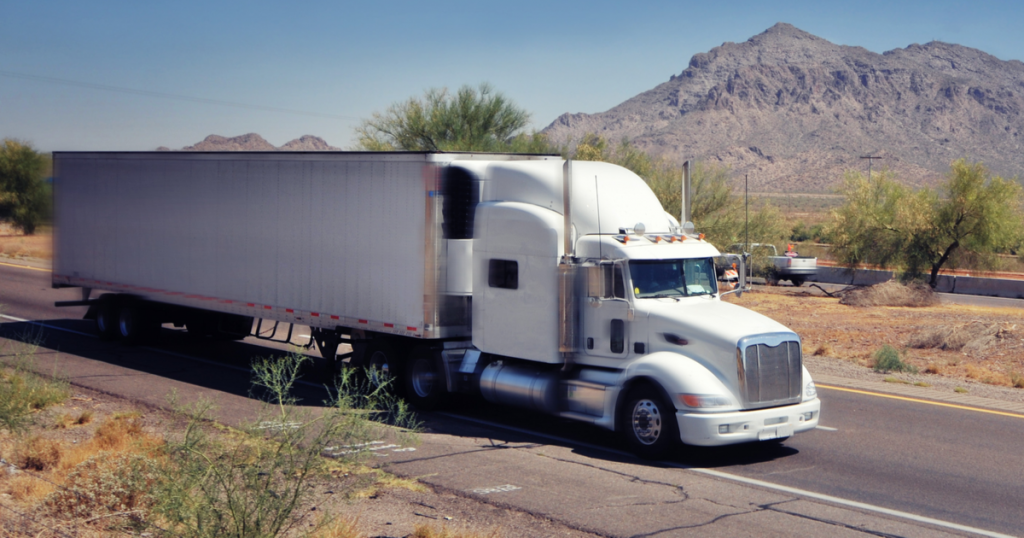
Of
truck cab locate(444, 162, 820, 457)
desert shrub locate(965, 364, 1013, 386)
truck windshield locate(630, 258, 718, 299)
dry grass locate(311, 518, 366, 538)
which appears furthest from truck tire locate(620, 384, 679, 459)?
desert shrub locate(965, 364, 1013, 386)

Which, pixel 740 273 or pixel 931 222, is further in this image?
pixel 931 222

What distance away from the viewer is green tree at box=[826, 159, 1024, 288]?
33.0m

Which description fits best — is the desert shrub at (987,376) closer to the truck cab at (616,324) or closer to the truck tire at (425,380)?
the truck cab at (616,324)

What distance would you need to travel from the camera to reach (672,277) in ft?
36.6

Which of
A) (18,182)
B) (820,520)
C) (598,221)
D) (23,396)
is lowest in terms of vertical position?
(820,520)

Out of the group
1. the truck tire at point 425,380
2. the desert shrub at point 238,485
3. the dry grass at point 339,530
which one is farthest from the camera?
the truck tire at point 425,380

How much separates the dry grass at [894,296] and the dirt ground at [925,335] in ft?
1.52

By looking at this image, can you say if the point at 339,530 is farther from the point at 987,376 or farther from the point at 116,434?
the point at 987,376

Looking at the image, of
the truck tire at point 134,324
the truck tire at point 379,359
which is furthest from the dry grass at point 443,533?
the truck tire at point 134,324

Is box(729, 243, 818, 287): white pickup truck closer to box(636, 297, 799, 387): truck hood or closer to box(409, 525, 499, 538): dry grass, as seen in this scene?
box(636, 297, 799, 387): truck hood

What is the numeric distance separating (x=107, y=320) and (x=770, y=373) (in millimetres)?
14050

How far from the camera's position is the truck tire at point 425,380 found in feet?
40.5

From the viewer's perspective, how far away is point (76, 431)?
1080 centimetres

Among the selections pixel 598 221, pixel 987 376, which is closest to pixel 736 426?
pixel 598 221
